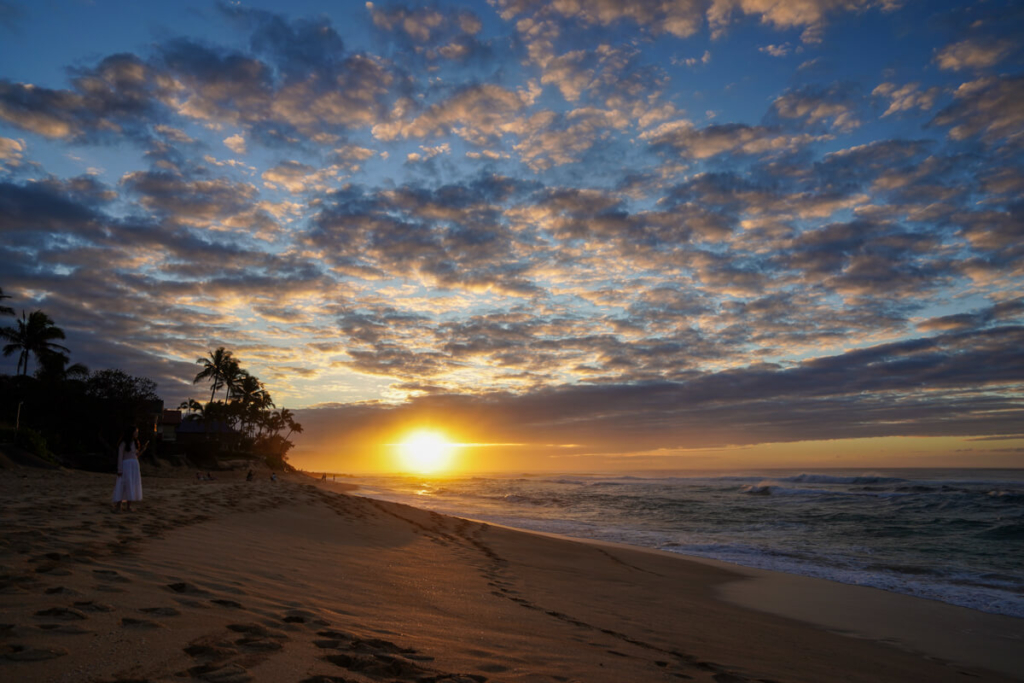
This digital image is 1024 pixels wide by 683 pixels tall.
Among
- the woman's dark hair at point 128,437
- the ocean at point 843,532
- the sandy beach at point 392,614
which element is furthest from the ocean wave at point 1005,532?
the woman's dark hair at point 128,437

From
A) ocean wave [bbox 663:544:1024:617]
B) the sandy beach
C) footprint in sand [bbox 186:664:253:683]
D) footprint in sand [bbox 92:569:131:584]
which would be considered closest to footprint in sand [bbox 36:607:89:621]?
the sandy beach

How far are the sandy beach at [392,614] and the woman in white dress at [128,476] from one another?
0.47 meters

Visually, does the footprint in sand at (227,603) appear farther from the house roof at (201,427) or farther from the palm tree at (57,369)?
the house roof at (201,427)

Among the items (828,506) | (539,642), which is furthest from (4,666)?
(828,506)

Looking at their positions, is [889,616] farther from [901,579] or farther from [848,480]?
[848,480]

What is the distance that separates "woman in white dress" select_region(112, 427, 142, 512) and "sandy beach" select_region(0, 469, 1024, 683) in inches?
18.6

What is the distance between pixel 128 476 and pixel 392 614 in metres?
8.27

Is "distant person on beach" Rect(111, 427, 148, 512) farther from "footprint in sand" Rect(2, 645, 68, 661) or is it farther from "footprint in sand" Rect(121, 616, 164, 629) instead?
"footprint in sand" Rect(2, 645, 68, 661)

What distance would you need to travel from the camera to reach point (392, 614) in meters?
5.20

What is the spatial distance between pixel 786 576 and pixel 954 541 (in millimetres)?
10572

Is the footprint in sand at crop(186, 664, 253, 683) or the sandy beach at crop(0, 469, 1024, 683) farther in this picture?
the sandy beach at crop(0, 469, 1024, 683)

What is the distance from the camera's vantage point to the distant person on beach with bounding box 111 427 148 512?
33.4 feet

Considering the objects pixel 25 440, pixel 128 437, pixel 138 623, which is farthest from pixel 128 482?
pixel 25 440

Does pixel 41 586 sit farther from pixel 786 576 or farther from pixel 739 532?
pixel 739 532
